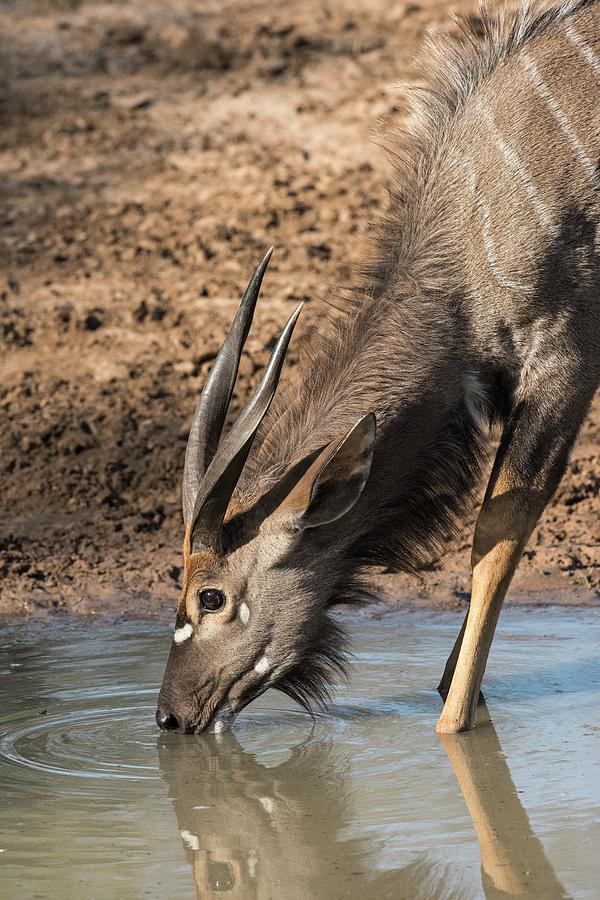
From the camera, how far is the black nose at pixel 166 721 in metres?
5.46

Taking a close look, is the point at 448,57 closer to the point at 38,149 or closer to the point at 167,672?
the point at 167,672

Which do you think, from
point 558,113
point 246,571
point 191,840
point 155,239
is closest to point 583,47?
point 558,113

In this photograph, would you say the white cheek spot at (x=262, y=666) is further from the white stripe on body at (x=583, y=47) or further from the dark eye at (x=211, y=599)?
the white stripe on body at (x=583, y=47)

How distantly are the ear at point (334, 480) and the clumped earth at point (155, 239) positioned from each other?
1.01 meters

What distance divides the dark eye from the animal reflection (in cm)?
52

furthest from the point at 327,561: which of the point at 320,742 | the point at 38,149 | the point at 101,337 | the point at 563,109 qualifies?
the point at 38,149

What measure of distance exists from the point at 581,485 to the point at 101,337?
11.9 feet

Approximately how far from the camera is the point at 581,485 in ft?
26.7

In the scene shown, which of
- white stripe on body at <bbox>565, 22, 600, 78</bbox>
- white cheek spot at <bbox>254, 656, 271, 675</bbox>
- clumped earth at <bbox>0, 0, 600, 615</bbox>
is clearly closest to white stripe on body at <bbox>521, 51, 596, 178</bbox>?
white stripe on body at <bbox>565, 22, 600, 78</bbox>

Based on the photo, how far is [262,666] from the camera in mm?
5441

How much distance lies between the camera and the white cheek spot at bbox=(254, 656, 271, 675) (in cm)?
543

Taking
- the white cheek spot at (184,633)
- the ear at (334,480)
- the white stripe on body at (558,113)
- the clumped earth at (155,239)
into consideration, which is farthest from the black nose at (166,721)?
the white stripe on body at (558,113)

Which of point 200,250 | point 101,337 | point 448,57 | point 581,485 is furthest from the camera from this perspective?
point 200,250

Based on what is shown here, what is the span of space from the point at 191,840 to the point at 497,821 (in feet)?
3.20
